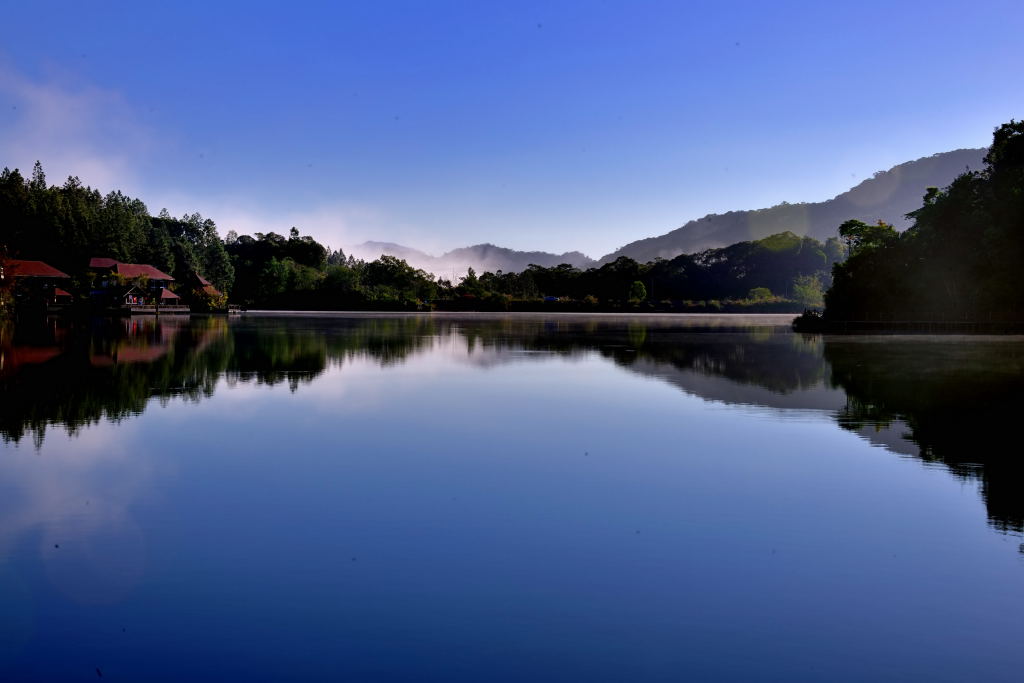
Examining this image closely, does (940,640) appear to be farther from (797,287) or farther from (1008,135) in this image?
(797,287)

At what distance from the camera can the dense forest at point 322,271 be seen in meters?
83.8

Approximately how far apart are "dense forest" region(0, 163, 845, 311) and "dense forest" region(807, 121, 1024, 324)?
52828mm

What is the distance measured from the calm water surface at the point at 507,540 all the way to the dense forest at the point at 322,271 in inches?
2194

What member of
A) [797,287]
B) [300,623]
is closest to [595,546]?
[300,623]

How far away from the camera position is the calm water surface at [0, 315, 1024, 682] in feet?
15.2

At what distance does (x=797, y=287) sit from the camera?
13538 cm

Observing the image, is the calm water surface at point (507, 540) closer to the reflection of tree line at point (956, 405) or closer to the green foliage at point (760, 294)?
the reflection of tree line at point (956, 405)

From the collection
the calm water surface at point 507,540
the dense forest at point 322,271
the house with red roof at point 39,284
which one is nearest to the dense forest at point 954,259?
the calm water surface at point 507,540

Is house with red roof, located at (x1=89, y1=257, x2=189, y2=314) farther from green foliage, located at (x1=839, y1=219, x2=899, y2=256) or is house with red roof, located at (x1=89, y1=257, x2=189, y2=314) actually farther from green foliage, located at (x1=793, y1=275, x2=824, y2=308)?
green foliage, located at (x1=793, y1=275, x2=824, y2=308)

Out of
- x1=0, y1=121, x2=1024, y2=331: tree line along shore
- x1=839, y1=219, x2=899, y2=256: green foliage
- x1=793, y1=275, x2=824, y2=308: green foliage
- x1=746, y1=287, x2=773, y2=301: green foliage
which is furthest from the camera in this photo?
x1=793, y1=275, x2=824, y2=308: green foliage

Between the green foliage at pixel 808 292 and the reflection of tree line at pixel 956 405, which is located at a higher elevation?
the green foliage at pixel 808 292

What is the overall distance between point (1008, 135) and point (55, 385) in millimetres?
48572

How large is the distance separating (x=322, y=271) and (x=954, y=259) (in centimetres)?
8994

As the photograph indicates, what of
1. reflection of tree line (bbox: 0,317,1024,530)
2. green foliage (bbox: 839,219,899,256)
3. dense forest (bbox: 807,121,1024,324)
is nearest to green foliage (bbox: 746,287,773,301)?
green foliage (bbox: 839,219,899,256)
